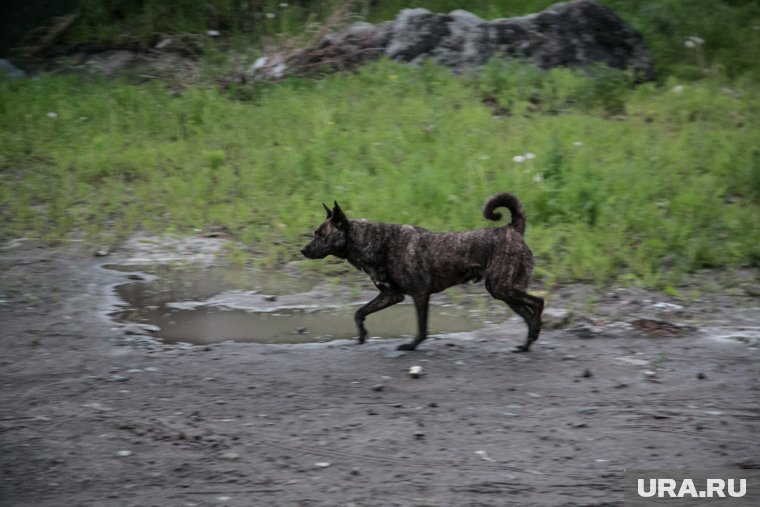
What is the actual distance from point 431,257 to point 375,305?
53 cm

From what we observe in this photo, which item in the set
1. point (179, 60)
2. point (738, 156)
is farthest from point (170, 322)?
point (179, 60)

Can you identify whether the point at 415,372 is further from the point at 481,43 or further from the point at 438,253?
the point at 481,43

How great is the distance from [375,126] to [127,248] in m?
3.49

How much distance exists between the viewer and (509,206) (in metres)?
6.75

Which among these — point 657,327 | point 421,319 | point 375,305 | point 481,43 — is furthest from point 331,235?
point 481,43

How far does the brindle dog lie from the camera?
672 centimetres

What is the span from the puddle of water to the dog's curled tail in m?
1.07

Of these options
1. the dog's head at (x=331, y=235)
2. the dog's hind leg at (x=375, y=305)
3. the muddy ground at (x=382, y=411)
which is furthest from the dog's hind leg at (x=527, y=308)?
the dog's head at (x=331, y=235)

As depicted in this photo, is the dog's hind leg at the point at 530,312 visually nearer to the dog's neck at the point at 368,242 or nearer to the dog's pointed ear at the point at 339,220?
the dog's neck at the point at 368,242

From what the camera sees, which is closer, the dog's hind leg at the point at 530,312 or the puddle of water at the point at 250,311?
the dog's hind leg at the point at 530,312

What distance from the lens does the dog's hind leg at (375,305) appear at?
7.02m

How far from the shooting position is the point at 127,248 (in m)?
9.34

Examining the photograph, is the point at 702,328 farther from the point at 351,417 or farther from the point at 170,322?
the point at 170,322

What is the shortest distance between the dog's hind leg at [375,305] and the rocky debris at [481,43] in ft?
21.5
